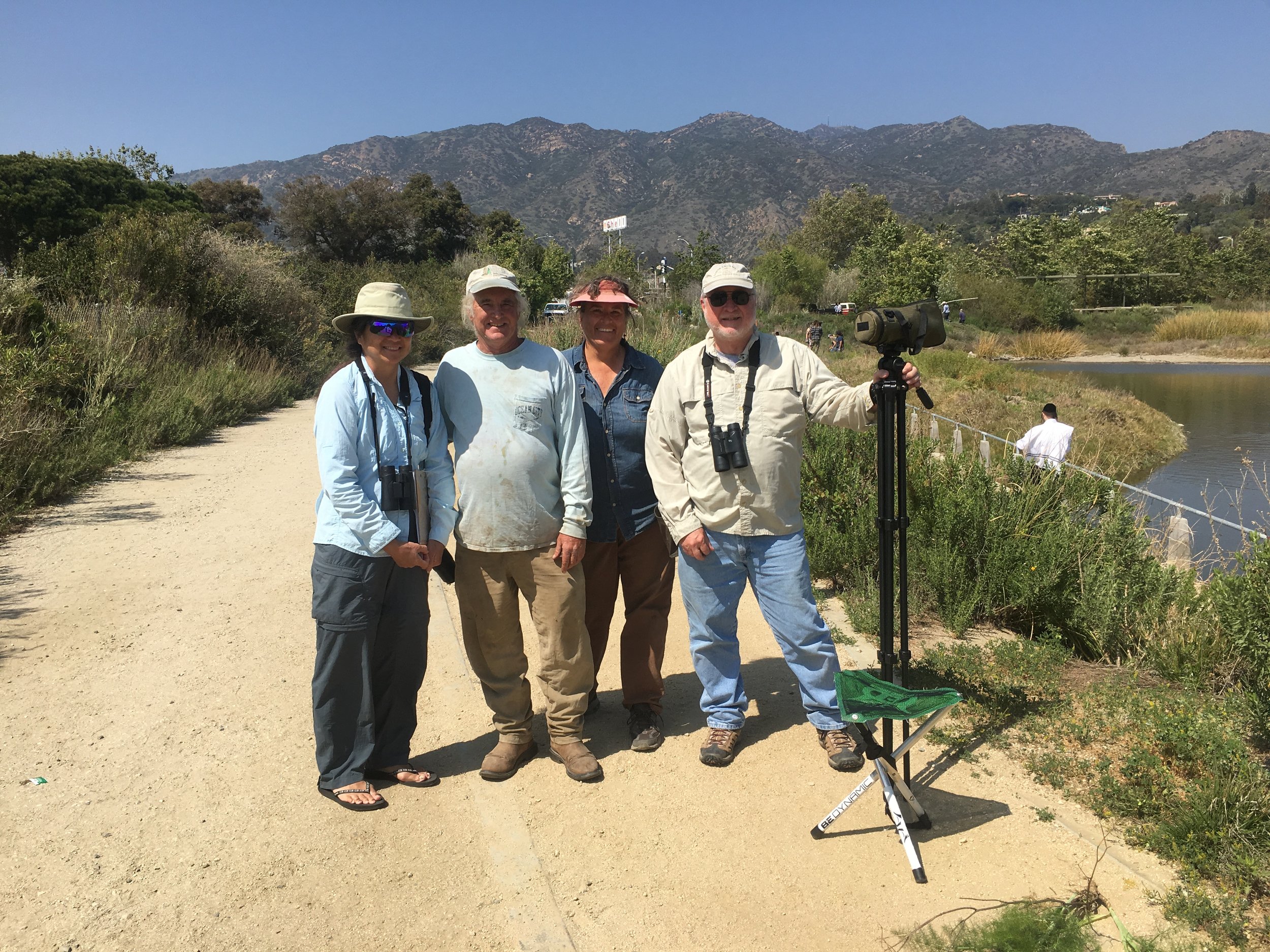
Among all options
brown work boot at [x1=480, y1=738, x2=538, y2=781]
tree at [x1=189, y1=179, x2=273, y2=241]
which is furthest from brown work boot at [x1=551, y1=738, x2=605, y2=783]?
tree at [x1=189, y1=179, x2=273, y2=241]

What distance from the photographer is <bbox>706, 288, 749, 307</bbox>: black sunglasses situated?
3.58m

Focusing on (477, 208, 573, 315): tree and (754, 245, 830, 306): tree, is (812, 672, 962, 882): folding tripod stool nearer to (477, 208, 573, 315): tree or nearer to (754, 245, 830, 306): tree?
(477, 208, 573, 315): tree

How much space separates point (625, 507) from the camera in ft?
13.1

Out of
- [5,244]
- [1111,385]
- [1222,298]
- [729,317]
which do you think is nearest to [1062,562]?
[729,317]

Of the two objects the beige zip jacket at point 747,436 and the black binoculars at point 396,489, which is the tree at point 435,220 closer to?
the beige zip jacket at point 747,436

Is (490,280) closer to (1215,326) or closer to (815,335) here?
(815,335)

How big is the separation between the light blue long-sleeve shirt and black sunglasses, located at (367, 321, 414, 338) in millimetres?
161

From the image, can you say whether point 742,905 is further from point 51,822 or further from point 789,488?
point 51,822

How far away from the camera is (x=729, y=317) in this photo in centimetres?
358

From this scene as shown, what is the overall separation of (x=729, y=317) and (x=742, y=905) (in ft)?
7.10

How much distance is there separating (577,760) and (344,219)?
58222mm

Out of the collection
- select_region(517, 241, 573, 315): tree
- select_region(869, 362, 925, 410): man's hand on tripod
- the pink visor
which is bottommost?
select_region(869, 362, 925, 410): man's hand on tripod

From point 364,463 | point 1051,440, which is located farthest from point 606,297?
point 1051,440

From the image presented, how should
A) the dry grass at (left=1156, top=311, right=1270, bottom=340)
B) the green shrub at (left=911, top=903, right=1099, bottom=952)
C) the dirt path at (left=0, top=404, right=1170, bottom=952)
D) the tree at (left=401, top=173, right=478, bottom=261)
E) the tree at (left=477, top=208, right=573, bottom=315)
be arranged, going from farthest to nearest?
1. the tree at (left=401, top=173, right=478, bottom=261)
2. the dry grass at (left=1156, top=311, right=1270, bottom=340)
3. the tree at (left=477, top=208, right=573, bottom=315)
4. the dirt path at (left=0, top=404, right=1170, bottom=952)
5. the green shrub at (left=911, top=903, right=1099, bottom=952)
